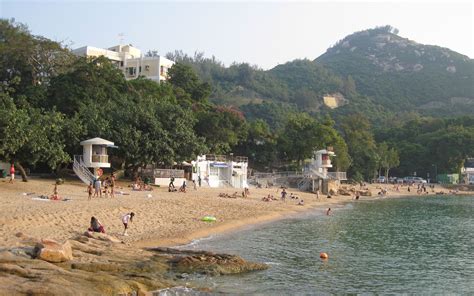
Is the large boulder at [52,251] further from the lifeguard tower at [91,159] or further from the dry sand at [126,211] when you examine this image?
the lifeguard tower at [91,159]

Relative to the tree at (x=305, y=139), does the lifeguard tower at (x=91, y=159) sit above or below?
below

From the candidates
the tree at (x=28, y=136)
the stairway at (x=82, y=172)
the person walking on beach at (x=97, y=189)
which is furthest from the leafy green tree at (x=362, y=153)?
the person walking on beach at (x=97, y=189)

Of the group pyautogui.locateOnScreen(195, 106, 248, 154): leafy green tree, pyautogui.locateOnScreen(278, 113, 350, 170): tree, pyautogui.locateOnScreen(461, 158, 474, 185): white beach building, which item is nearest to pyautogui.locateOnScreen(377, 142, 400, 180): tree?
pyautogui.locateOnScreen(461, 158, 474, 185): white beach building

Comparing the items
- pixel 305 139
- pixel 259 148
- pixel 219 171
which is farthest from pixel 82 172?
pixel 305 139

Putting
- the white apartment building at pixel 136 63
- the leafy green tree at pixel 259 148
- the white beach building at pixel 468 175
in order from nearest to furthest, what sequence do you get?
1. the leafy green tree at pixel 259 148
2. the white apartment building at pixel 136 63
3. the white beach building at pixel 468 175

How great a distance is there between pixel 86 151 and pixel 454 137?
8693cm

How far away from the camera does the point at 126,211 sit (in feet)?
92.7

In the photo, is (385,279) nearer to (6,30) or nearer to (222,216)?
(222,216)

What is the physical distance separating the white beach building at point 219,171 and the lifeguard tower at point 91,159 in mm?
15356

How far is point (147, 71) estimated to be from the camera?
9225 cm

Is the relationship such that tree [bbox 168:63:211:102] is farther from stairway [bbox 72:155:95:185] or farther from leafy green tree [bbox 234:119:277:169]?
stairway [bbox 72:155:95:185]

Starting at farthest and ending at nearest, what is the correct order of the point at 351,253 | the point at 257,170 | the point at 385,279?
the point at 257,170 < the point at 351,253 < the point at 385,279

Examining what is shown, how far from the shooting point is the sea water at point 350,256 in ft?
54.9

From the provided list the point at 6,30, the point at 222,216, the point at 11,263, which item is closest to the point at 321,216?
the point at 222,216
